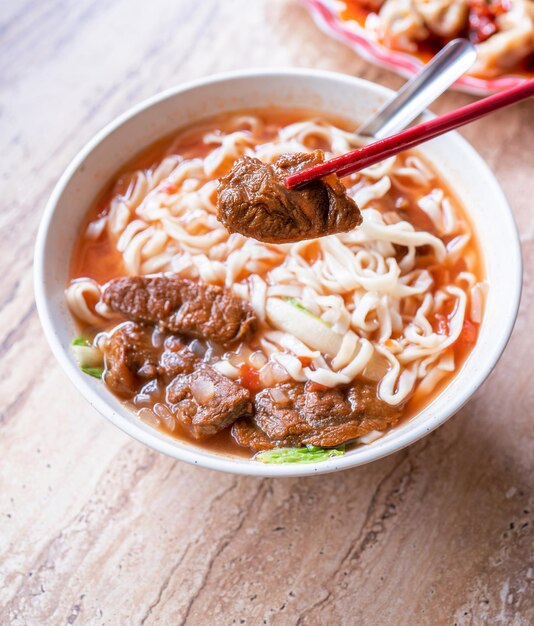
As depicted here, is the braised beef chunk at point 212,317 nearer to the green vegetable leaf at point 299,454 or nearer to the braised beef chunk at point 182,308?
the braised beef chunk at point 182,308

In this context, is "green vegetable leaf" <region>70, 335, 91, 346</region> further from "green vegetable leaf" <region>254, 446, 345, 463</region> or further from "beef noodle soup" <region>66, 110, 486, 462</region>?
"green vegetable leaf" <region>254, 446, 345, 463</region>

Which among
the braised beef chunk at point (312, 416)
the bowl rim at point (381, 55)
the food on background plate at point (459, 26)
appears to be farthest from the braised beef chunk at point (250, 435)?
the food on background plate at point (459, 26)

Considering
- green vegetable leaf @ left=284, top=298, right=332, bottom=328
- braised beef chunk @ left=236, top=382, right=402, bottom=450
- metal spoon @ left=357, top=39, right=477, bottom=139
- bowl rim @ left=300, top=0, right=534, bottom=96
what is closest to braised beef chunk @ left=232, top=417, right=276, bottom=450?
braised beef chunk @ left=236, top=382, right=402, bottom=450

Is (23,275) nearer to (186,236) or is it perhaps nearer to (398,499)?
(186,236)

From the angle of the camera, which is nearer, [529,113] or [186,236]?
[186,236]

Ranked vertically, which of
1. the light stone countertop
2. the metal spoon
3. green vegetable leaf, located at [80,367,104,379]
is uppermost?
green vegetable leaf, located at [80,367,104,379]

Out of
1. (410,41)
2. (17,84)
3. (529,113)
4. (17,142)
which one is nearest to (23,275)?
(17,142)

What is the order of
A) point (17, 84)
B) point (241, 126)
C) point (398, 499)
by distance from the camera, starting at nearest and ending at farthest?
1. point (398, 499)
2. point (241, 126)
3. point (17, 84)
